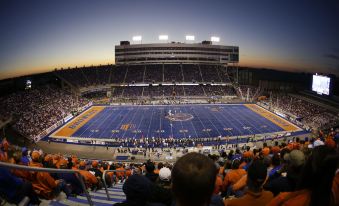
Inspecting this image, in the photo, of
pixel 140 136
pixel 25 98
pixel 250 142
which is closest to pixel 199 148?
pixel 250 142

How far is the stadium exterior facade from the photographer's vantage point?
96.1 meters

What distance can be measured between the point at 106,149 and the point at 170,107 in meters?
28.3

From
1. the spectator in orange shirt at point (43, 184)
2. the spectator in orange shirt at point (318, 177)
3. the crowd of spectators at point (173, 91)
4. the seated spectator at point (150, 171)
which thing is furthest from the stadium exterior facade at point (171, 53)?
the spectator in orange shirt at point (318, 177)

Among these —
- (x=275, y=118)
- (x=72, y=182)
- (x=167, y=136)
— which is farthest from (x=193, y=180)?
(x=275, y=118)

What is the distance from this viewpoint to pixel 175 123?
43.1 metres

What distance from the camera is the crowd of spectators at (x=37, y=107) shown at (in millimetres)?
37812

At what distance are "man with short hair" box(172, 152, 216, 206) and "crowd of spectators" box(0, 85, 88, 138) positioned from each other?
125 ft

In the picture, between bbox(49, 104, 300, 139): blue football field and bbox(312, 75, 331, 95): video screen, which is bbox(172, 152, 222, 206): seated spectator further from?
bbox(312, 75, 331, 95): video screen

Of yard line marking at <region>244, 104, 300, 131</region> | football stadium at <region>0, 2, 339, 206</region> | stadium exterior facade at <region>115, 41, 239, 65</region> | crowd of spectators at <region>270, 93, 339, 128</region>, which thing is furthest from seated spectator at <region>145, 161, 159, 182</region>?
stadium exterior facade at <region>115, 41, 239, 65</region>

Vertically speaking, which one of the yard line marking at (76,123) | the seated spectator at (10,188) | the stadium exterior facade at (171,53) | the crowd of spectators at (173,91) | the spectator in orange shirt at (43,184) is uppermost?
the stadium exterior facade at (171,53)

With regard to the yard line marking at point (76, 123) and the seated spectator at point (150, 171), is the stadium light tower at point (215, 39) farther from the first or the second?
the seated spectator at point (150, 171)

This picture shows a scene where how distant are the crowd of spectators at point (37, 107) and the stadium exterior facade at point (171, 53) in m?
39.2

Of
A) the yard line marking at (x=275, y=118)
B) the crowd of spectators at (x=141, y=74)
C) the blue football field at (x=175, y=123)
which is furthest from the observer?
the crowd of spectators at (x=141, y=74)

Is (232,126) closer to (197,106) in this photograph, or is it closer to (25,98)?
(197,106)
